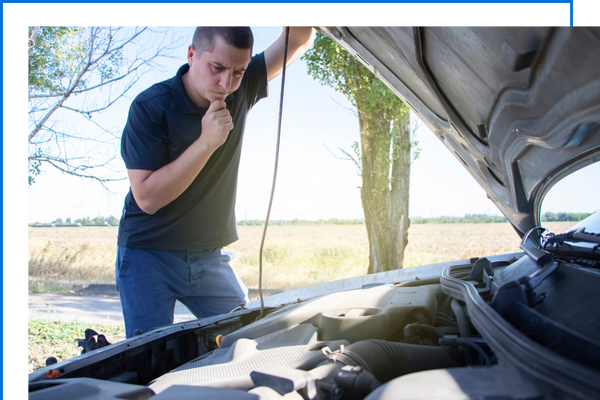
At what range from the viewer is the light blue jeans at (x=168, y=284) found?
197 centimetres

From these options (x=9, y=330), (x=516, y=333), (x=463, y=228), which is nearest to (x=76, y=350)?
(x=9, y=330)

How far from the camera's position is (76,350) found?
17.9 ft

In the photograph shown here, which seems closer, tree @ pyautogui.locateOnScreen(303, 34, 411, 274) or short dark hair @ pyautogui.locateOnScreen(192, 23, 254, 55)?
short dark hair @ pyautogui.locateOnScreen(192, 23, 254, 55)

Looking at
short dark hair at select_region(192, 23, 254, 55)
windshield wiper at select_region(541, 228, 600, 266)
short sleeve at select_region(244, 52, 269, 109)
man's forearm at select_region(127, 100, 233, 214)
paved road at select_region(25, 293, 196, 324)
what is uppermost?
short dark hair at select_region(192, 23, 254, 55)

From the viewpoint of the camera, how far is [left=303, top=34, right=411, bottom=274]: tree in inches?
237

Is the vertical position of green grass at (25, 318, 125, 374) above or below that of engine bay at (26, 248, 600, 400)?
below

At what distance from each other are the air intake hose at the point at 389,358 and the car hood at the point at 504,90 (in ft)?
2.48

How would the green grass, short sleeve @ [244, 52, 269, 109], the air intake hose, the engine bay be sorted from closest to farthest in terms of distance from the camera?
1. the engine bay
2. the air intake hose
3. short sleeve @ [244, 52, 269, 109]
4. the green grass

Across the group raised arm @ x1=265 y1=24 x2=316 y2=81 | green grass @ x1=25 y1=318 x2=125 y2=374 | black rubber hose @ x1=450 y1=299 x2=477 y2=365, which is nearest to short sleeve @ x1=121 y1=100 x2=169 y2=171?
raised arm @ x1=265 y1=24 x2=316 y2=81

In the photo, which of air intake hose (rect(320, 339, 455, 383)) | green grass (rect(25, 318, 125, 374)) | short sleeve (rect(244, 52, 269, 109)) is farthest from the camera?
green grass (rect(25, 318, 125, 374))

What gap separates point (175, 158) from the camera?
203cm

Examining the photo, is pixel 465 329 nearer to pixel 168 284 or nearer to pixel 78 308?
pixel 168 284

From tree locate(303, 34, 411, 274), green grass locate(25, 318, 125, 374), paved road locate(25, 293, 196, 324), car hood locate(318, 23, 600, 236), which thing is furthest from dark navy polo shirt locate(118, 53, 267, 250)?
paved road locate(25, 293, 196, 324)

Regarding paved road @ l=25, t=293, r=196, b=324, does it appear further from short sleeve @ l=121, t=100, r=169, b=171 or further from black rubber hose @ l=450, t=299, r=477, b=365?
black rubber hose @ l=450, t=299, r=477, b=365
